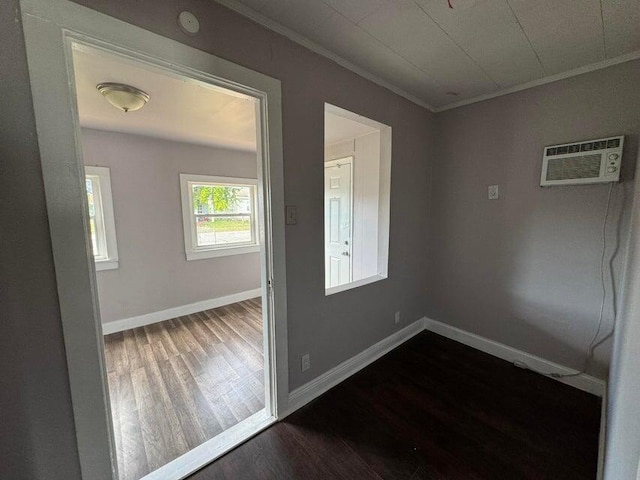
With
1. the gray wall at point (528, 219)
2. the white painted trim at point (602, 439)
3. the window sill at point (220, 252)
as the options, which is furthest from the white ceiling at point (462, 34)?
the window sill at point (220, 252)

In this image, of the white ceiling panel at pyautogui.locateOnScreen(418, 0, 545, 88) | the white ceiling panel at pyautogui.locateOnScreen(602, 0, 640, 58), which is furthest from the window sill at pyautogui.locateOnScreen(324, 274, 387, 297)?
the white ceiling panel at pyautogui.locateOnScreen(602, 0, 640, 58)

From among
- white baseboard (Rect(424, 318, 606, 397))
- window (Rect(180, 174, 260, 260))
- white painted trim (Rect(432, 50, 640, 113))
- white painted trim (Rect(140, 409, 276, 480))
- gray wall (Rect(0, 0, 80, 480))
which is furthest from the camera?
window (Rect(180, 174, 260, 260))

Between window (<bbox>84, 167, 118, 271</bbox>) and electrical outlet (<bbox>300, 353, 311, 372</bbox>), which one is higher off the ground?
window (<bbox>84, 167, 118, 271</bbox>)

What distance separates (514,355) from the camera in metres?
2.29

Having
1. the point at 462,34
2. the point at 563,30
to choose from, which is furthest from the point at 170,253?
the point at 563,30

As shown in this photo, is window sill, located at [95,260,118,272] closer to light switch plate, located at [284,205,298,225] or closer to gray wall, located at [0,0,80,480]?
gray wall, located at [0,0,80,480]

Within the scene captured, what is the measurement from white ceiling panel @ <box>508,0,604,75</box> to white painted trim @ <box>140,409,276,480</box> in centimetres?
271

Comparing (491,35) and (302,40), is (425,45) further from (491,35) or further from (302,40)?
(302,40)

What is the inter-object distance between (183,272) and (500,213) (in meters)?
3.77

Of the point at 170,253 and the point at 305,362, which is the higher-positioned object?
the point at 170,253

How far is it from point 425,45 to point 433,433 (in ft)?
7.89

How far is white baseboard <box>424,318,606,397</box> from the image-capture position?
6.32 ft

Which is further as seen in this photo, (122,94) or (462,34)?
(122,94)

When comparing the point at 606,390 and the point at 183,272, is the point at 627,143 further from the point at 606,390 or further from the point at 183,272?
the point at 183,272
